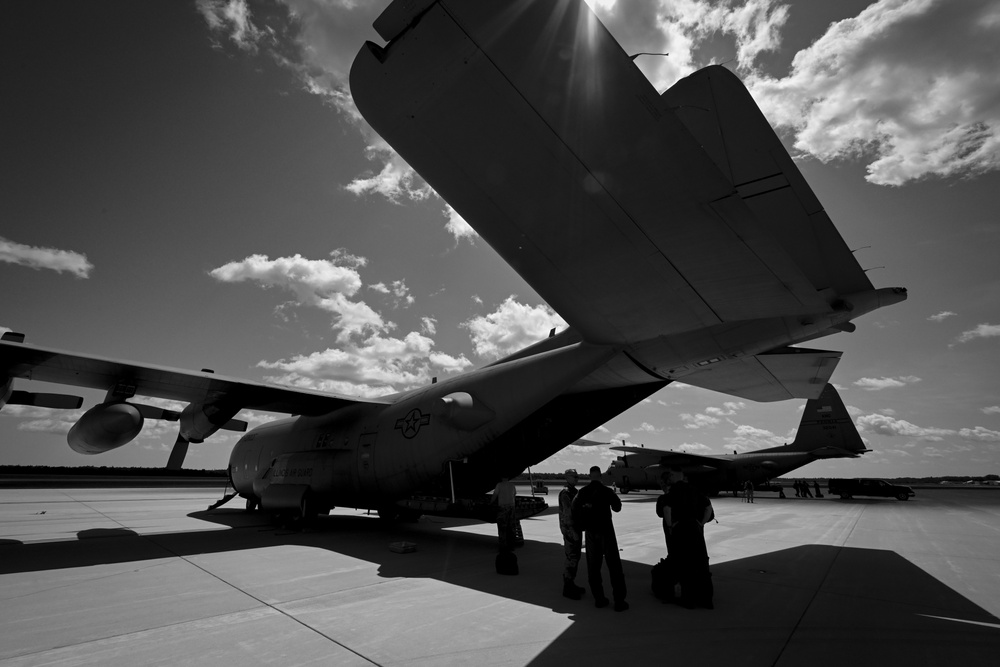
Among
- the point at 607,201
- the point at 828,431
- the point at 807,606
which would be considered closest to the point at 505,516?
the point at 807,606

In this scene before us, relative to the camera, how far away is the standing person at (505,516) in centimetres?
641

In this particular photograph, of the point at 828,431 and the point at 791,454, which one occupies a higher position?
the point at 828,431

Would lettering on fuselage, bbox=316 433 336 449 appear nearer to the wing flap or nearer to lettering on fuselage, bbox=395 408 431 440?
lettering on fuselage, bbox=395 408 431 440

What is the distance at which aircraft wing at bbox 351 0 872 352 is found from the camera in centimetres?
339

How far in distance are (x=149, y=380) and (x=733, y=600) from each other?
36.3ft

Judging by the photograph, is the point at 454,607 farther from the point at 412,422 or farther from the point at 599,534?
the point at 412,422

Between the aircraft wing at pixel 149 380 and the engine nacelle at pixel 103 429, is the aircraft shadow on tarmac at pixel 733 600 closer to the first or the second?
the engine nacelle at pixel 103 429

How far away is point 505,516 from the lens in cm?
688

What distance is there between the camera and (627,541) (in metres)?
9.61

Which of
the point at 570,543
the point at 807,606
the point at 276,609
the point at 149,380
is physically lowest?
the point at 807,606

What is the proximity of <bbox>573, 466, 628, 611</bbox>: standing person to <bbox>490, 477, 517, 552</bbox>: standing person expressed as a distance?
1550 mm

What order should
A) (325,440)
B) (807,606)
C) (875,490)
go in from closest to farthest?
(807,606) < (325,440) < (875,490)

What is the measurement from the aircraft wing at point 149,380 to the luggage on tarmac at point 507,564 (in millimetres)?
6105

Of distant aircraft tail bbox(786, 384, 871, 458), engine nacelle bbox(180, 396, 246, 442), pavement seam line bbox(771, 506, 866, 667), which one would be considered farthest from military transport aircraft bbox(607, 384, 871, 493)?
engine nacelle bbox(180, 396, 246, 442)
